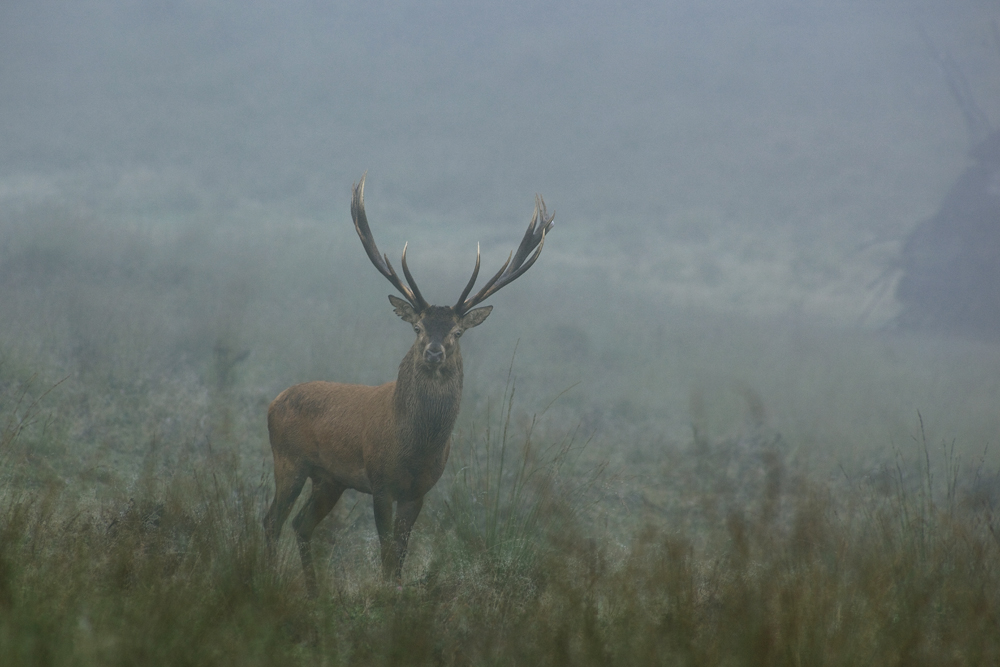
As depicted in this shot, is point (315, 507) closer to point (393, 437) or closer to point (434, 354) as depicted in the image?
point (393, 437)

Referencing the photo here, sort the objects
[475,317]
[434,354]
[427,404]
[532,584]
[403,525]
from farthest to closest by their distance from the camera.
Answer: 1. [475,317]
2. [427,404]
3. [403,525]
4. [434,354]
5. [532,584]

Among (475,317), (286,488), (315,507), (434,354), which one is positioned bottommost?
(315,507)

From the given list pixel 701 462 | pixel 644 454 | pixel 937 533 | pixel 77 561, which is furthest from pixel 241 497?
pixel 644 454

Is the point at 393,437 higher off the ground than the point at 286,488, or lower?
higher

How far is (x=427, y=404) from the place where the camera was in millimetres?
5043

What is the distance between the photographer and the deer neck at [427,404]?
198 inches

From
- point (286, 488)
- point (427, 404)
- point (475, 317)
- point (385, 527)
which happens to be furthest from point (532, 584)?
point (286, 488)

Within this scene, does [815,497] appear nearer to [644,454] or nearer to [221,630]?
[221,630]

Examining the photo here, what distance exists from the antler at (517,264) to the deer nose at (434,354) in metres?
0.45

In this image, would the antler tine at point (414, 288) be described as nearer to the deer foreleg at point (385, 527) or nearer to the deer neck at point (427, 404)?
the deer neck at point (427, 404)

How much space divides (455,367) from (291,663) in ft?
9.01

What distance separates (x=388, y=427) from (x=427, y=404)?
34 centimetres

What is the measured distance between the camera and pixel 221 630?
2.64 metres

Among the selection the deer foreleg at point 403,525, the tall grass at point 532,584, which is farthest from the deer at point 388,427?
the tall grass at point 532,584
